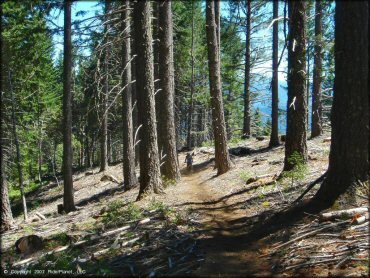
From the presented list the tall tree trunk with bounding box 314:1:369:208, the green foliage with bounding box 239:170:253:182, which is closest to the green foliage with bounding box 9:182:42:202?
the green foliage with bounding box 239:170:253:182

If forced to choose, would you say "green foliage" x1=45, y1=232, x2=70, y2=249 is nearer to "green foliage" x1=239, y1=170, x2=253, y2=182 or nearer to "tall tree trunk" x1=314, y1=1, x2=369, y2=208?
"tall tree trunk" x1=314, y1=1, x2=369, y2=208

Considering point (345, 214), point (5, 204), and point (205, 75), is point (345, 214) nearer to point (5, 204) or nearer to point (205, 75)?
point (5, 204)

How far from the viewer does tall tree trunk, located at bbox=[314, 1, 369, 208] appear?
5273 millimetres

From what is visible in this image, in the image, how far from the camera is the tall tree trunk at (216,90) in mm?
13852

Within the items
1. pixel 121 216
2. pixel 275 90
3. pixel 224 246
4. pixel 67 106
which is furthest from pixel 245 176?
pixel 275 90

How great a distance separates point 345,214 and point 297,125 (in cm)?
512

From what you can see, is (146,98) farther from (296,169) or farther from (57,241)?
(296,169)

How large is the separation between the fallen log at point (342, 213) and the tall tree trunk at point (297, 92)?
14.8ft

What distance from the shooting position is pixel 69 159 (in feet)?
47.0

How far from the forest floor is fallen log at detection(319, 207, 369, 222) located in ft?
0.50

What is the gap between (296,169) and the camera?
10062 millimetres

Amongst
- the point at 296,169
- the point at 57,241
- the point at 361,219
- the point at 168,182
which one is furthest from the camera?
the point at 168,182

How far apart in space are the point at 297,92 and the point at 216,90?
4576 millimetres

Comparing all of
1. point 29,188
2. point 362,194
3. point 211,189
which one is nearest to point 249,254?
point 362,194
